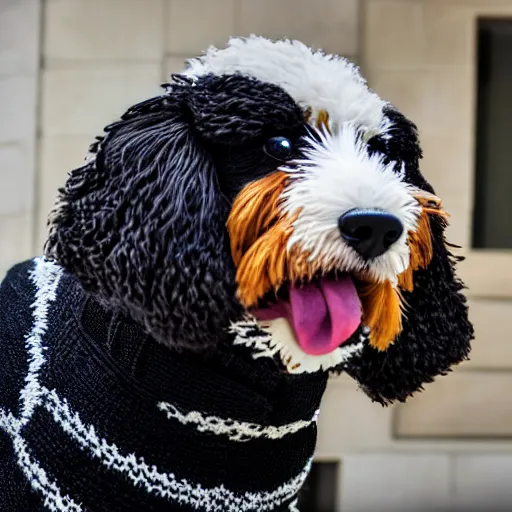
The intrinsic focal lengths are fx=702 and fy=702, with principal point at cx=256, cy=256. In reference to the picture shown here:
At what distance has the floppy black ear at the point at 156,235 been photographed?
836 mm

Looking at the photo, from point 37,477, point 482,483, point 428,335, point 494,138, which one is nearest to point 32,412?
point 37,477

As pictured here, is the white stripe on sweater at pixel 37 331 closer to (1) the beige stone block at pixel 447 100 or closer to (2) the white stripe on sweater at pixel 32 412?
(2) the white stripe on sweater at pixel 32 412

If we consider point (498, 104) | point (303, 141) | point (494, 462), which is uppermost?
point (498, 104)

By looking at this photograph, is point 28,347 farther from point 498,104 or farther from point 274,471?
point 498,104

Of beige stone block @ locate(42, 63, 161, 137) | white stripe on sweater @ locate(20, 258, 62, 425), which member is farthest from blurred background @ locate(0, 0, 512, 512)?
white stripe on sweater @ locate(20, 258, 62, 425)

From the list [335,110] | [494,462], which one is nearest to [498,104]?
[494,462]

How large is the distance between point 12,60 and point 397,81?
55.8 inches

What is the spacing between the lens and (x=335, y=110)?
2.91ft

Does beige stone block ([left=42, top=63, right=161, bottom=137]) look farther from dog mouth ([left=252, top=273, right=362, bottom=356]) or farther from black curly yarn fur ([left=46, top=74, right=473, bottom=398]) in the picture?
dog mouth ([left=252, top=273, right=362, bottom=356])

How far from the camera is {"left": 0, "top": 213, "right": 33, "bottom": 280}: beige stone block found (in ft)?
8.36

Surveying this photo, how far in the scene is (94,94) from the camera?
2525 millimetres

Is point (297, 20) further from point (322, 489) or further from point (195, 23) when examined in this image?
point (322, 489)

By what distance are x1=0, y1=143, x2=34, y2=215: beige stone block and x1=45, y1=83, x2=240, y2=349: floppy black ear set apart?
1751 mm

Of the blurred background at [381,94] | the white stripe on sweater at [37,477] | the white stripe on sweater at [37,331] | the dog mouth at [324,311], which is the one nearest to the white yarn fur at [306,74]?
the dog mouth at [324,311]
